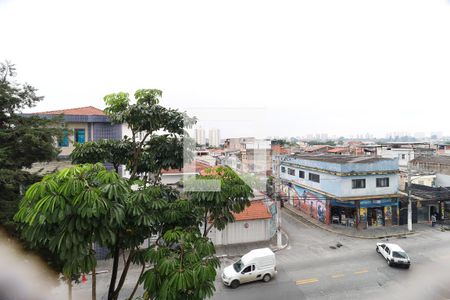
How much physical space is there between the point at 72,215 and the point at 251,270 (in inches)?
391

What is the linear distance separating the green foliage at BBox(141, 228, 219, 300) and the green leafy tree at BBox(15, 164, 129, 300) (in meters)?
0.87

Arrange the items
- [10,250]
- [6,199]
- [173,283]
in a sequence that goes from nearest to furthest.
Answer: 1. [173,283]
2. [10,250]
3. [6,199]

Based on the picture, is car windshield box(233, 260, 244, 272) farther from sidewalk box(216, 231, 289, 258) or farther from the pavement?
sidewalk box(216, 231, 289, 258)

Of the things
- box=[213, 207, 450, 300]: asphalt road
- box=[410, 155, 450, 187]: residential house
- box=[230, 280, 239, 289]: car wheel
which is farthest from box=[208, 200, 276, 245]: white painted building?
box=[410, 155, 450, 187]: residential house

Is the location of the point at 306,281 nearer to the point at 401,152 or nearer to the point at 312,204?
the point at 312,204

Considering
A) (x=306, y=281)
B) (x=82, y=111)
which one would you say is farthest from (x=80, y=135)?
(x=306, y=281)

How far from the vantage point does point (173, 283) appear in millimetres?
3338

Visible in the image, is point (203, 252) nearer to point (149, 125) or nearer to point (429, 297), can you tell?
point (149, 125)

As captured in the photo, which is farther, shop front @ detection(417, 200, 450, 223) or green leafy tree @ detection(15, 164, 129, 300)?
shop front @ detection(417, 200, 450, 223)

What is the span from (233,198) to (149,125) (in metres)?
2.21

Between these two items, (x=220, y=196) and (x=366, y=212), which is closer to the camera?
(x=220, y=196)

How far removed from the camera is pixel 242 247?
611 inches

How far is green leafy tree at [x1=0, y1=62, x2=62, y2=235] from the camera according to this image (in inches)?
250

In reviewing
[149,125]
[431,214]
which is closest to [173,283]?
[149,125]
